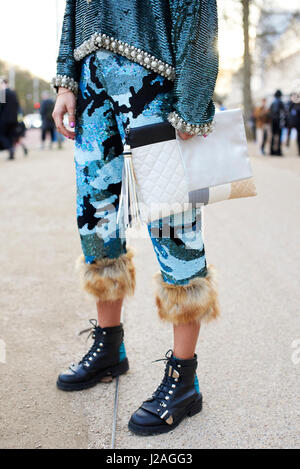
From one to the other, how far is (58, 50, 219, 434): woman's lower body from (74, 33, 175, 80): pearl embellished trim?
0.08ft

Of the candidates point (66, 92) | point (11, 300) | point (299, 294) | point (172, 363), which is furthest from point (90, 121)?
point (299, 294)

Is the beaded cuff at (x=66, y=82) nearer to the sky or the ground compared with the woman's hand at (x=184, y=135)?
nearer to the sky

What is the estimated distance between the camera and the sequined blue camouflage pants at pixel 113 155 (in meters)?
1.66

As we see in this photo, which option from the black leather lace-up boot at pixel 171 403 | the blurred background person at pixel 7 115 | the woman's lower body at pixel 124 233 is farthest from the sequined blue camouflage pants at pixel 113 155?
the blurred background person at pixel 7 115

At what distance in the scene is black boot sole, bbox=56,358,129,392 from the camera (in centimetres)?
204

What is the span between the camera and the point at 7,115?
1147cm

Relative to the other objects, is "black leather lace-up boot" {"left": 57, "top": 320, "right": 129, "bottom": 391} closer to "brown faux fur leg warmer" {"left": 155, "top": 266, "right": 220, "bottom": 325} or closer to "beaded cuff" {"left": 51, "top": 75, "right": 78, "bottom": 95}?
"brown faux fur leg warmer" {"left": 155, "top": 266, "right": 220, "bottom": 325}

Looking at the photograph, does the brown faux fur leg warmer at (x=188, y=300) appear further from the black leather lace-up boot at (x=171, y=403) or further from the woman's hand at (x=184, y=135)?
the woman's hand at (x=184, y=135)

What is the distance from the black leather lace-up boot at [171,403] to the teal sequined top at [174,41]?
0.87 m

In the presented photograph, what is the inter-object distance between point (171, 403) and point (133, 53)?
1.23m

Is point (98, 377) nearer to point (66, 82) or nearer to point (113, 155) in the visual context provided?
point (113, 155)

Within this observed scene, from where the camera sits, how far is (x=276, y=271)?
3.51 metres

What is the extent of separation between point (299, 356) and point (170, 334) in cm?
64

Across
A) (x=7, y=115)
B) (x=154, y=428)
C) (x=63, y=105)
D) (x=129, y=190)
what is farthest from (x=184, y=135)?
(x=7, y=115)
